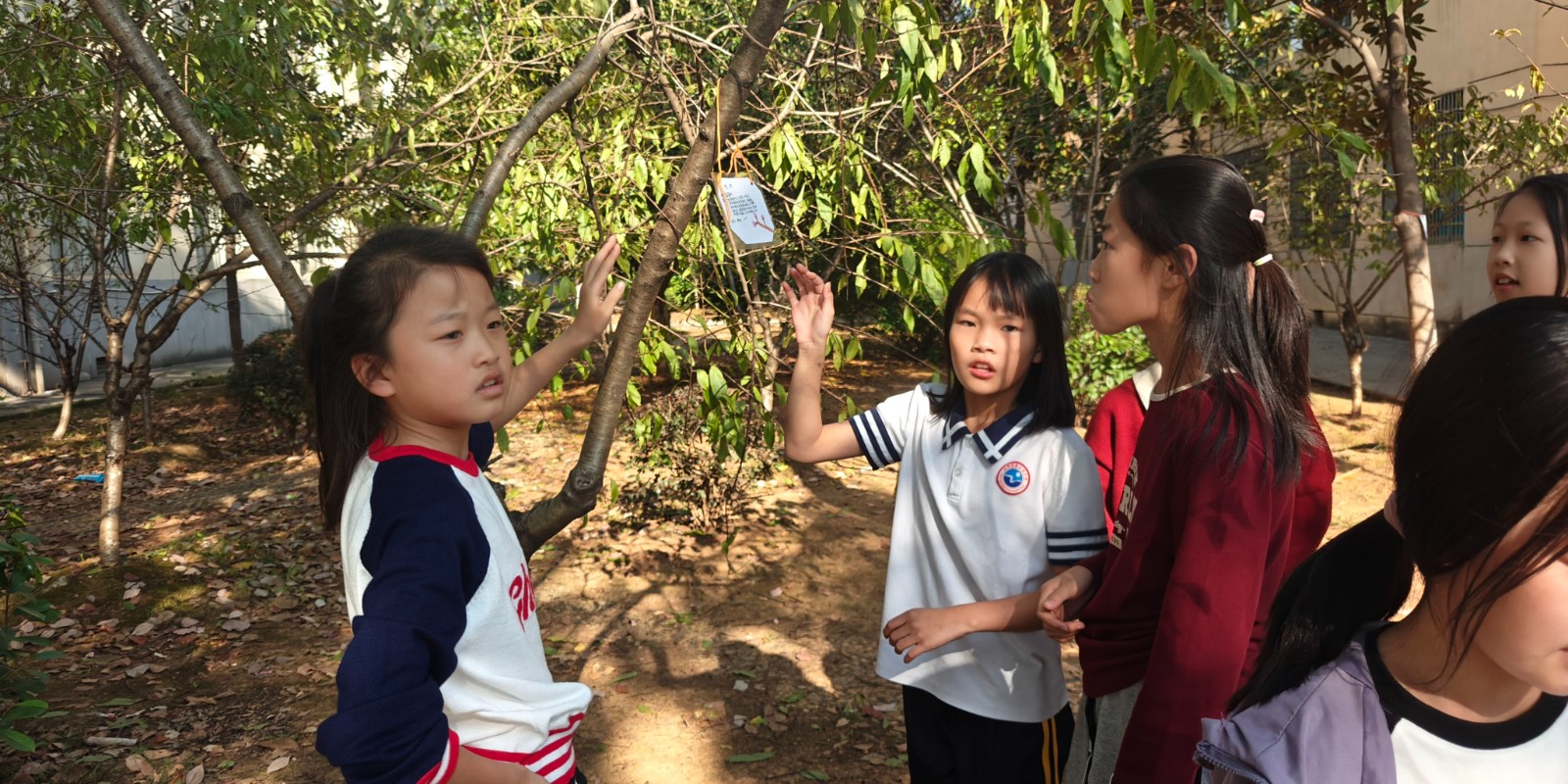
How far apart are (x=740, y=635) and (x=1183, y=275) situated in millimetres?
3116

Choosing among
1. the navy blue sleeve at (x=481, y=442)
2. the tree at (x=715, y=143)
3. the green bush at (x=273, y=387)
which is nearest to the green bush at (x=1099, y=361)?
the tree at (x=715, y=143)

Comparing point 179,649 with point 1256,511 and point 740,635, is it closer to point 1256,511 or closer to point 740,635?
point 740,635

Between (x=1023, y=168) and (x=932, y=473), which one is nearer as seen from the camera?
(x=932, y=473)

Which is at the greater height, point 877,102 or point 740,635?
point 877,102

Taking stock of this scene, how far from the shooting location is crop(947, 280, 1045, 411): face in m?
1.99

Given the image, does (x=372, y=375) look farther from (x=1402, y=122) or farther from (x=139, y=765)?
(x=1402, y=122)

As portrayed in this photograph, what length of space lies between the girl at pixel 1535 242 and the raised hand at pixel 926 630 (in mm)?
1546

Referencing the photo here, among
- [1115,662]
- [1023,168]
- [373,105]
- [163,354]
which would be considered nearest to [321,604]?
[373,105]

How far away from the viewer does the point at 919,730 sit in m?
2.09

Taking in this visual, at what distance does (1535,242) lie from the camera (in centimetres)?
230

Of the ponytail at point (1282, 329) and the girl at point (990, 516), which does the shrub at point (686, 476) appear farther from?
the ponytail at point (1282, 329)

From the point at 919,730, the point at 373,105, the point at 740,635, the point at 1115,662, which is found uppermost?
the point at 373,105

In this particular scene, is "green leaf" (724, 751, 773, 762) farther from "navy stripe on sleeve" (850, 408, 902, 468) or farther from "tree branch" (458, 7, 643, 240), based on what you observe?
"tree branch" (458, 7, 643, 240)

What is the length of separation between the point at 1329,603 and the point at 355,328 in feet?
4.39
